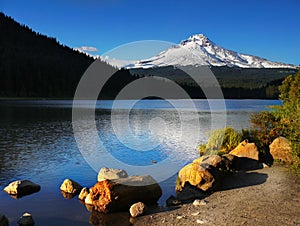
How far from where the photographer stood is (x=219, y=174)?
1266 cm

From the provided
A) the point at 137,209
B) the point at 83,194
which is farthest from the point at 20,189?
the point at 137,209

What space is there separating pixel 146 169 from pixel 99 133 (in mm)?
15763

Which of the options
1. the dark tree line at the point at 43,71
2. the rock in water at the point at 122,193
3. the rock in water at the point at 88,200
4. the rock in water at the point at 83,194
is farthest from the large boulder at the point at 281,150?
the dark tree line at the point at 43,71

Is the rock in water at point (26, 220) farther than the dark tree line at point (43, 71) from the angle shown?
No

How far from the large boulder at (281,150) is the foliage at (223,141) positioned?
2552 millimetres

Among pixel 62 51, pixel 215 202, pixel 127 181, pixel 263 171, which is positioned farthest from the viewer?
pixel 62 51

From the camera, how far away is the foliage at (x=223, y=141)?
680 inches

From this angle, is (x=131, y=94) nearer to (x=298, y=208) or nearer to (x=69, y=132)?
(x=69, y=132)

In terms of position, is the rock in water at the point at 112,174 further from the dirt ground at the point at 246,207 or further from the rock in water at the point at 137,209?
the dirt ground at the point at 246,207

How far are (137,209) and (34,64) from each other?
140387 mm

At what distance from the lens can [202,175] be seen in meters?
12.2

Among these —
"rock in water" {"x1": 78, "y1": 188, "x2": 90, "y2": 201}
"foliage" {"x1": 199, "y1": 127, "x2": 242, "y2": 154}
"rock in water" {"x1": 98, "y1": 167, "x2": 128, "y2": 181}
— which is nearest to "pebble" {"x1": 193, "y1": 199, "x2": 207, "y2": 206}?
"rock in water" {"x1": 98, "y1": 167, "x2": 128, "y2": 181}

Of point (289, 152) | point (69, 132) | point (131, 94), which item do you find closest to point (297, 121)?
point (289, 152)

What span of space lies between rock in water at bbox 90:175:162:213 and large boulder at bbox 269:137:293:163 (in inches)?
239
